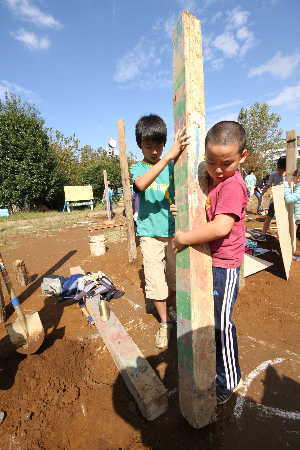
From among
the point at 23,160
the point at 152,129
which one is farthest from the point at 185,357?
the point at 23,160

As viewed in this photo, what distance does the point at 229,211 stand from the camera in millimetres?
1471

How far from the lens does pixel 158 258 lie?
268cm

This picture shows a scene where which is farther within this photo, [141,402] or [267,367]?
[267,367]

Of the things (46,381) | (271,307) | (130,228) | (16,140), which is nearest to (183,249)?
(46,381)

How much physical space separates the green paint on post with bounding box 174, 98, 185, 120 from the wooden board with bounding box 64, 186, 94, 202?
68.3 ft

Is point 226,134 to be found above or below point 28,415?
above

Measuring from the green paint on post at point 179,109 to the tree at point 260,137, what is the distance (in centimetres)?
3265

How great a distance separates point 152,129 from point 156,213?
0.82 m

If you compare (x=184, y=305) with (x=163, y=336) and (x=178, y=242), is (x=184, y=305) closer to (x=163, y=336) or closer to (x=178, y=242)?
(x=178, y=242)

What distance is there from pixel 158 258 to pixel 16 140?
20.7 m

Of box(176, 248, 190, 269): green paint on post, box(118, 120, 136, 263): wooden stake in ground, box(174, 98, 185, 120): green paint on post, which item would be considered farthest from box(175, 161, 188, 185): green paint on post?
box(118, 120, 136, 263): wooden stake in ground

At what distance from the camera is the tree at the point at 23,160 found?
1895 centimetres

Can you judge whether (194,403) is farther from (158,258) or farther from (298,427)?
(158,258)

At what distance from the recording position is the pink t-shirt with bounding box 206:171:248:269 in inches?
58.4
